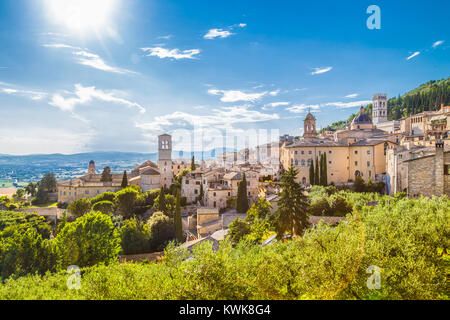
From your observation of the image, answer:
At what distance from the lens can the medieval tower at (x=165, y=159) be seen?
5391 cm

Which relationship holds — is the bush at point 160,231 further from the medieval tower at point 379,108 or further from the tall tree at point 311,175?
the medieval tower at point 379,108

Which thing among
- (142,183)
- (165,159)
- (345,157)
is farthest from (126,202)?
(345,157)

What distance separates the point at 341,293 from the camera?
916cm

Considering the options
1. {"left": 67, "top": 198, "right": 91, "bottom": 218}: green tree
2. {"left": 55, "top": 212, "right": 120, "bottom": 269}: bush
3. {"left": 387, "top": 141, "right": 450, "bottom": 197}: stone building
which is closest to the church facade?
{"left": 67, "top": 198, "right": 91, "bottom": 218}: green tree

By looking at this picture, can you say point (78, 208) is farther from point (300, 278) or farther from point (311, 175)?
point (300, 278)

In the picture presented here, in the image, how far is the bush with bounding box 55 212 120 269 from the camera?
19297 millimetres

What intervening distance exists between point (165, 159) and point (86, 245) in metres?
35.5

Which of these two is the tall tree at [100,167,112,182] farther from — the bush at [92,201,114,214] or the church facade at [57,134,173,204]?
the bush at [92,201,114,214]

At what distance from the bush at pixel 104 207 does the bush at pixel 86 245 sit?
19.7 m

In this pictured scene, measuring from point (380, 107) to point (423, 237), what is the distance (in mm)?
88809

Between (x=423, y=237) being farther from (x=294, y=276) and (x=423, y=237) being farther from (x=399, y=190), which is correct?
(x=399, y=190)

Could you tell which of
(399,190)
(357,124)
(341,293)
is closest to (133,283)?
(341,293)

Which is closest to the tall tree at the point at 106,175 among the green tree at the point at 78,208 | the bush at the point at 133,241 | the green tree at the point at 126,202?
the green tree at the point at 78,208

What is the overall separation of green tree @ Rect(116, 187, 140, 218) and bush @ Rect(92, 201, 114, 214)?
1084mm
